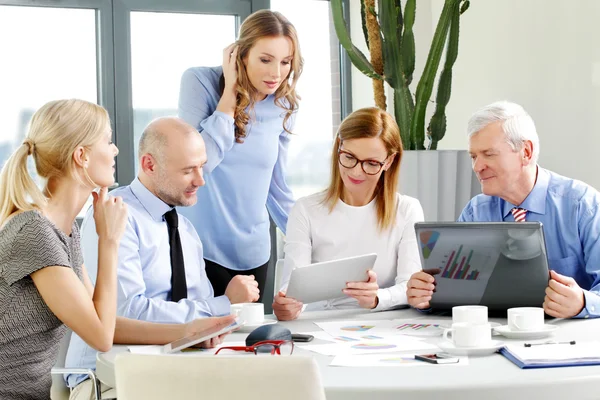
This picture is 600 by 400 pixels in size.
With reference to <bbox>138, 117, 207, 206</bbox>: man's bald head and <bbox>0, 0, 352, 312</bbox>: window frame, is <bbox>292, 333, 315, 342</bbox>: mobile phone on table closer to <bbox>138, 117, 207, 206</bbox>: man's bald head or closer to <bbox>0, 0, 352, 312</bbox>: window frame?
<bbox>138, 117, 207, 206</bbox>: man's bald head

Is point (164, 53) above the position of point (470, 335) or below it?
above

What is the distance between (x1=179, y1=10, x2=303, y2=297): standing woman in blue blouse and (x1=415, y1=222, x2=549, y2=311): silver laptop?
1129 millimetres

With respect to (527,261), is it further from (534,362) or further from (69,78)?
(69,78)

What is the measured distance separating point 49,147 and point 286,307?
797mm

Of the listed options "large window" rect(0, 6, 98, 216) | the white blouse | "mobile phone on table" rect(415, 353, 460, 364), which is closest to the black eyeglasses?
the white blouse

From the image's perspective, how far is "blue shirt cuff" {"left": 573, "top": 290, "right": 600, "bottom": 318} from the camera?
7.16 feet

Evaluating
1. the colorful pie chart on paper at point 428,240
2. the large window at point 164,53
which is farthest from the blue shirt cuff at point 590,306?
the large window at point 164,53

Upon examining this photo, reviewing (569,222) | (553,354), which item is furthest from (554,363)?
(569,222)

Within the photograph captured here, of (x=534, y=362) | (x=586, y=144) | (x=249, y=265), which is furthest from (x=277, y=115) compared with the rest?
(x=534, y=362)

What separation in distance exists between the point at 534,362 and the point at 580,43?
2.39 m

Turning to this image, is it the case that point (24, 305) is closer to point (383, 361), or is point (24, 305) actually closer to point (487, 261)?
point (383, 361)

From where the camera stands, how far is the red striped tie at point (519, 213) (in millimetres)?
2594

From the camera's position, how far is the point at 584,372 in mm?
1600

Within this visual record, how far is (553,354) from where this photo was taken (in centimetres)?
174
